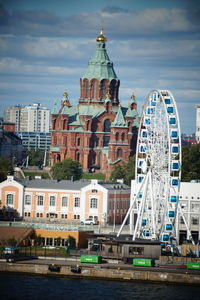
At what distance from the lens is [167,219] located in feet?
344

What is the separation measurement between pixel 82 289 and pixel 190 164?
70719 millimetres

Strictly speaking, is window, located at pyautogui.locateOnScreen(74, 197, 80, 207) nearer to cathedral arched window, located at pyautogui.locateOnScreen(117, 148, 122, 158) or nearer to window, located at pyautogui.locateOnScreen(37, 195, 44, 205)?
window, located at pyautogui.locateOnScreen(37, 195, 44, 205)

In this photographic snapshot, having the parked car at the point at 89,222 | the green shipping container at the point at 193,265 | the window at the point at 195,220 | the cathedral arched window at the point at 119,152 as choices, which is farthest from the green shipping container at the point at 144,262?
the cathedral arched window at the point at 119,152

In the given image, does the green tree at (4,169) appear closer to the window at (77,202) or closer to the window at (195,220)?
the window at (77,202)

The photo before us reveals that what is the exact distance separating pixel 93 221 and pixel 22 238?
78.2 feet

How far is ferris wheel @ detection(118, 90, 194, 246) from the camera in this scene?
104 m

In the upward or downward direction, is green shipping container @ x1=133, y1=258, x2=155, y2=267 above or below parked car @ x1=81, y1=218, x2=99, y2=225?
below

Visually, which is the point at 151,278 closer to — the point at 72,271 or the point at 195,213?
the point at 72,271

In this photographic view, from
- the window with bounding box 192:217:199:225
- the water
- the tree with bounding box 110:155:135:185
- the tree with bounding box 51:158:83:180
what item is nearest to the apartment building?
the window with bounding box 192:217:199:225

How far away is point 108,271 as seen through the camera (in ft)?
314

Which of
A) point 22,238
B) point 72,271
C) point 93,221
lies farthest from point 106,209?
point 72,271

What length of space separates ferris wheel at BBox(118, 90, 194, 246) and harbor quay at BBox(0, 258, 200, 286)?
25.3 feet

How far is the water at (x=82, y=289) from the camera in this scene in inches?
3531

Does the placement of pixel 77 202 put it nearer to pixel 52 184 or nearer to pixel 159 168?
pixel 52 184
